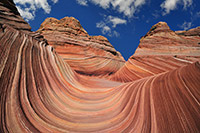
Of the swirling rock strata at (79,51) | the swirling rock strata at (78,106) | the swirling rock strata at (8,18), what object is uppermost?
the swirling rock strata at (79,51)

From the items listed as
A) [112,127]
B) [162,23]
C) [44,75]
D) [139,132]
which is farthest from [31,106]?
[162,23]

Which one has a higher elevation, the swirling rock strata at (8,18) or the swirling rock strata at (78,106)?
the swirling rock strata at (8,18)

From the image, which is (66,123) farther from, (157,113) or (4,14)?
(4,14)

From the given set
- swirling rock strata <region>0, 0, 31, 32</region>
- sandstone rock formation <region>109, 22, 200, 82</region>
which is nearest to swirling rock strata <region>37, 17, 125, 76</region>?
sandstone rock formation <region>109, 22, 200, 82</region>

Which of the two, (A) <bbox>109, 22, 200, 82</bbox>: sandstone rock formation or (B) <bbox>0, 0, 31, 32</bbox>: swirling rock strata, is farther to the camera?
(A) <bbox>109, 22, 200, 82</bbox>: sandstone rock formation

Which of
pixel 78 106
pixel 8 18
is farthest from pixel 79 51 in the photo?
pixel 78 106

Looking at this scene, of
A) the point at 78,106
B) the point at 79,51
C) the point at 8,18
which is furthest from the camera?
the point at 79,51

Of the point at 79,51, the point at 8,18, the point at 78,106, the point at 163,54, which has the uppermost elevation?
the point at 79,51

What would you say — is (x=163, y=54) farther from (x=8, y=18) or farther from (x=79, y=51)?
(x=8, y=18)

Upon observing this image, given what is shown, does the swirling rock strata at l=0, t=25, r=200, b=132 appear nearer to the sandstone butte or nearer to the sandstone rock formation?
the sandstone butte

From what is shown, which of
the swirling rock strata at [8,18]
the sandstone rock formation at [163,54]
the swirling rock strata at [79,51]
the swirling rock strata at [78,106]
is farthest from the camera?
the swirling rock strata at [79,51]

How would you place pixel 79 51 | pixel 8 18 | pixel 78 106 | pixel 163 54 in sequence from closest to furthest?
pixel 78 106, pixel 8 18, pixel 163 54, pixel 79 51

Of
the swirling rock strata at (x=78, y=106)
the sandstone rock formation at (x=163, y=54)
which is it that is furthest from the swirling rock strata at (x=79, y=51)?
the swirling rock strata at (x=78, y=106)

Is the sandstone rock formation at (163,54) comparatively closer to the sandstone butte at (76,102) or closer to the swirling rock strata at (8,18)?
the sandstone butte at (76,102)
